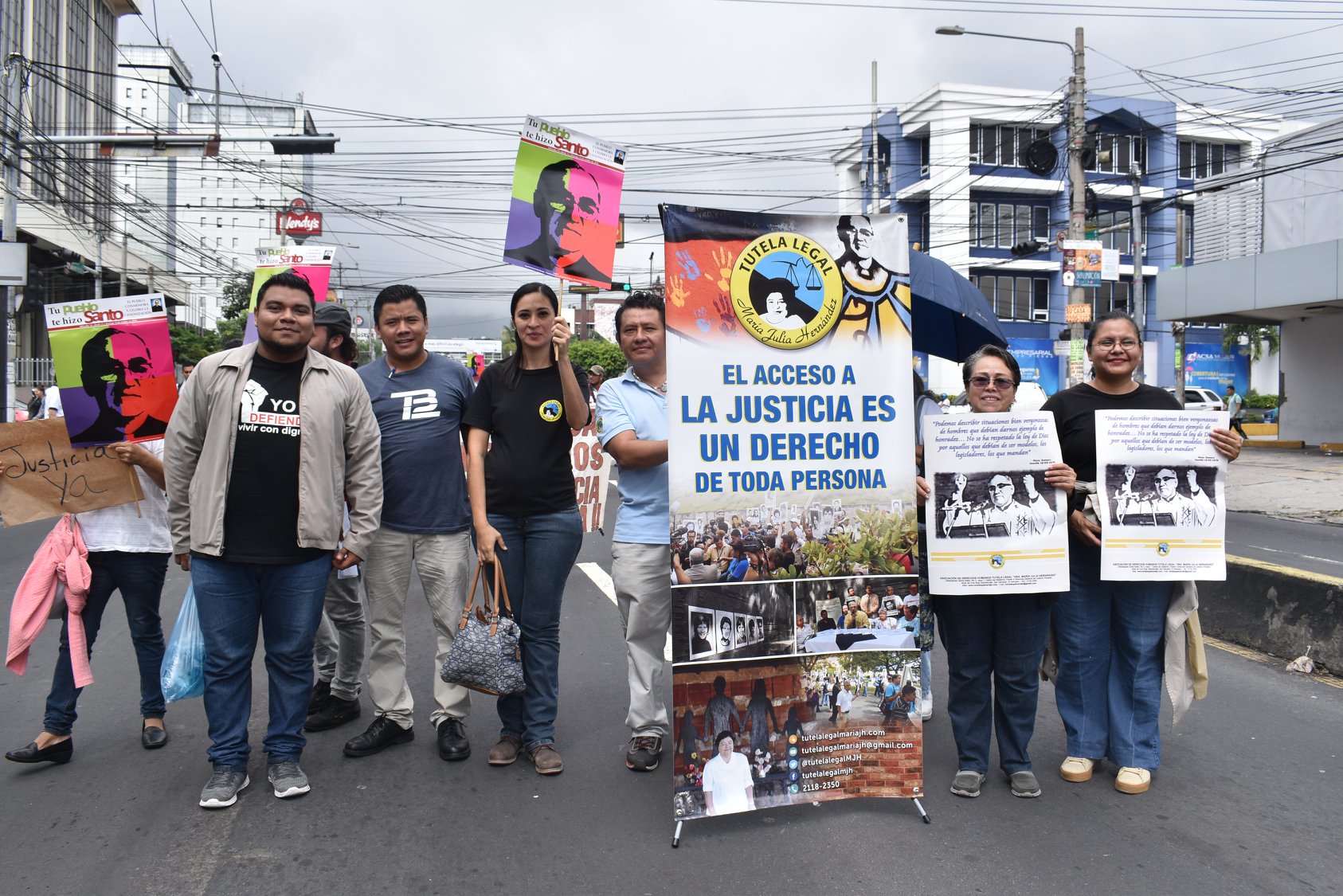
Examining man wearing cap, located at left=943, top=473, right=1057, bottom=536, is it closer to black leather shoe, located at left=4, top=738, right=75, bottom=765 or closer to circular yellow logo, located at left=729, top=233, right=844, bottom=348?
circular yellow logo, located at left=729, top=233, right=844, bottom=348

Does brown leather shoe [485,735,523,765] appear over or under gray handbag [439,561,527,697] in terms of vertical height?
under

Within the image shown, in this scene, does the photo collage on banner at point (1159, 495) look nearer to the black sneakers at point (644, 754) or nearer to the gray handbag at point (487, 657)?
the black sneakers at point (644, 754)

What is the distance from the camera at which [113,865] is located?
3.39 m

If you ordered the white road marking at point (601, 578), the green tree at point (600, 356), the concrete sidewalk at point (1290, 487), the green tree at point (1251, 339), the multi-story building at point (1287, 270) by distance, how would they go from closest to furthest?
the white road marking at point (601, 578), the concrete sidewalk at point (1290, 487), the multi-story building at point (1287, 270), the green tree at point (1251, 339), the green tree at point (600, 356)

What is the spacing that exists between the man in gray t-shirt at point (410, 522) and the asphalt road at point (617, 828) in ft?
0.61

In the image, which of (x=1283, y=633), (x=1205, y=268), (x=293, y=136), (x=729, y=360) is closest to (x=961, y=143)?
(x=1205, y=268)

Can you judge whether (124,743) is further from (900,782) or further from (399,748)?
(900,782)

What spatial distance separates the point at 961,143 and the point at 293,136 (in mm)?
35353

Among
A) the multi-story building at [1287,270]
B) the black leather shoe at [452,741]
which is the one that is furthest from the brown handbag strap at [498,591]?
the multi-story building at [1287,270]

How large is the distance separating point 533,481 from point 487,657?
0.76 m

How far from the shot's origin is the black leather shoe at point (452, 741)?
4398 mm

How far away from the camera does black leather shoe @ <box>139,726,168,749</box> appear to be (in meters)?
4.57

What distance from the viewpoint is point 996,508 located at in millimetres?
3871

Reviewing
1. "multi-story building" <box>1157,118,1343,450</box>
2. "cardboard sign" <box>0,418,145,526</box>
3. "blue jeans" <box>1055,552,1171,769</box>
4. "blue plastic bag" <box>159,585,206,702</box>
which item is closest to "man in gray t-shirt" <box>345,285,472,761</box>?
"blue plastic bag" <box>159,585,206,702</box>
